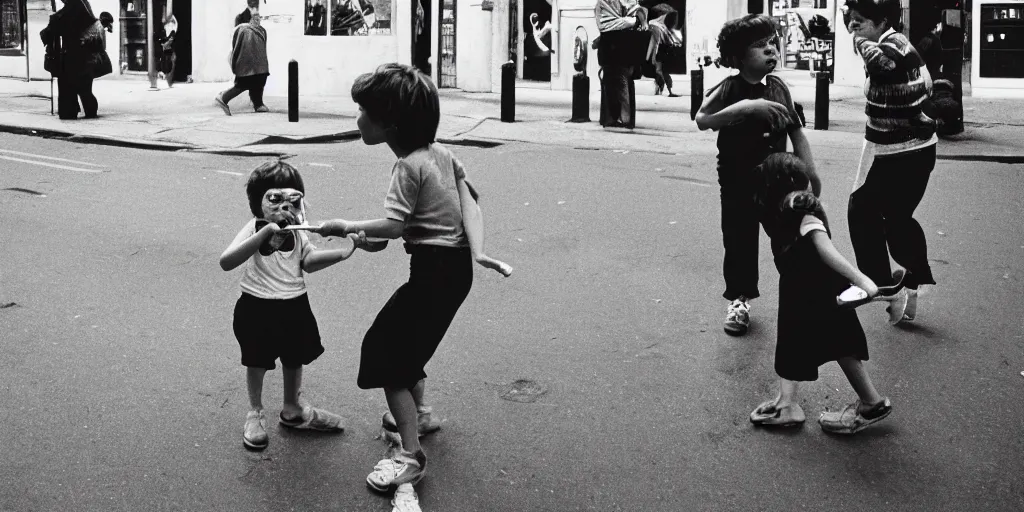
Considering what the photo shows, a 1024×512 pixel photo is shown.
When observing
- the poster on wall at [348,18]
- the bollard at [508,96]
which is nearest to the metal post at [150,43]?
the poster on wall at [348,18]

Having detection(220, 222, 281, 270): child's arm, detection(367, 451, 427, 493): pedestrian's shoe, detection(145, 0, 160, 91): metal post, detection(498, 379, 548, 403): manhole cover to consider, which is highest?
detection(145, 0, 160, 91): metal post

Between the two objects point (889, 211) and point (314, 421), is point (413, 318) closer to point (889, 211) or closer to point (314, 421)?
point (314, 421)

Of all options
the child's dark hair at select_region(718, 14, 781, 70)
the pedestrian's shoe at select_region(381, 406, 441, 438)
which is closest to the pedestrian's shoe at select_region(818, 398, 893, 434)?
the pedestrian's shoe at select_region(381, 406, 441, 438)

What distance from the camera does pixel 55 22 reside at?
16.5 meters

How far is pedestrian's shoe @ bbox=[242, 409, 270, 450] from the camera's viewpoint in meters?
4.48

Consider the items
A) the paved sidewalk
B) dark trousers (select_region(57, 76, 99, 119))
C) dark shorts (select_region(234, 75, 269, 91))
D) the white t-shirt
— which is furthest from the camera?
dark shorts (select_region(234, 75, 269, 91))

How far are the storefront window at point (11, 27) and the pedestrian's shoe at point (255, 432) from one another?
2666 centimetres

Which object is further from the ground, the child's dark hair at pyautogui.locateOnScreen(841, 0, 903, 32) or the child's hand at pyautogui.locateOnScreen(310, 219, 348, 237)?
the child's dark hair at pyautogui.locateOnScreen(841, 0, 903, 32)

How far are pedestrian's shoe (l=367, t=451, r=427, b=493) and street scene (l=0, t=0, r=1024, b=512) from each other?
0.03 meters

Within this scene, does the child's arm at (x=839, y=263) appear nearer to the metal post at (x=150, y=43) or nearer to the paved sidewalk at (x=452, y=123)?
the paved sidewalk at (x=452, y=123)

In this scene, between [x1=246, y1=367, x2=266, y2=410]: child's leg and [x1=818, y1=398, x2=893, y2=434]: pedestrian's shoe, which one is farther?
[x1=818, y1=398, x2=893, y2=434]: pedestrian's shoe

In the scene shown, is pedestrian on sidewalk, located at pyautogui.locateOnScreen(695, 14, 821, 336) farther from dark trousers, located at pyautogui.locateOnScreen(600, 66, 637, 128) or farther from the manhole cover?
dark trousers, located at pyautogui.locateOnScreen(600, 66, 637, 128)

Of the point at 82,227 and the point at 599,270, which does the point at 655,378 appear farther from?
the point at 82,227

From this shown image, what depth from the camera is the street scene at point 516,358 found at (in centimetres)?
418
